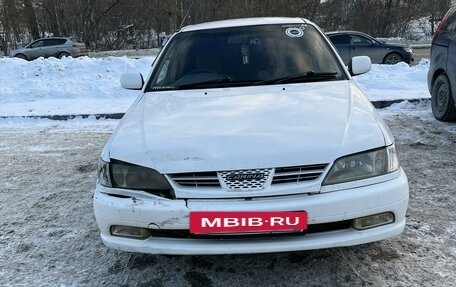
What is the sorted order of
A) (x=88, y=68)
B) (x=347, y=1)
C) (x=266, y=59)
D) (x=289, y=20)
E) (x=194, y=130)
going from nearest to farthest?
(x=194, y=130)
(x=266, y=59)
(x=289, y=20)
(x=88, y=68)
(x=347, y=1)

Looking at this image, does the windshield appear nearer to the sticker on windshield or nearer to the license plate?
the sticker on windshield

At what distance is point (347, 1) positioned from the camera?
31.2 meters

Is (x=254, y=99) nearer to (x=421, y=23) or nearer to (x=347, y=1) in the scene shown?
(x=347, y=1)

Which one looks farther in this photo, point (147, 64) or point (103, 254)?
point (147, 64)

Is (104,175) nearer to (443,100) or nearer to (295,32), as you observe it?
(295,32)

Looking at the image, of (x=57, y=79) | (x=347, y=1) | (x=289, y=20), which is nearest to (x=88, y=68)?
(x=57, y=79)

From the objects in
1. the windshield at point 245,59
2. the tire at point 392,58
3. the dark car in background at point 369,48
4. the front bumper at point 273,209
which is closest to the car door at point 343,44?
the dark car in background at point 369,48

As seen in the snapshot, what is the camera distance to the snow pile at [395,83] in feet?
27.0

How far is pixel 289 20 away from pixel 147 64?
8130 mm

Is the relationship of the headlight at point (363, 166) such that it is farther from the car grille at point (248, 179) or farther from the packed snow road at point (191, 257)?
the packed snow road at point (191, 257)

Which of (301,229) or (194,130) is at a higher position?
(194,130)

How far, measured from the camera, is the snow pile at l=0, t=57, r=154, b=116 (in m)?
8.70

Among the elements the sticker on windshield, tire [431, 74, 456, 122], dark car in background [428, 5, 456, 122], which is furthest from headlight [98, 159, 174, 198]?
tire [431, 74, 456, 122]

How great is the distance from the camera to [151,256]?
126 inches
